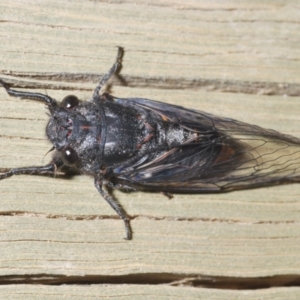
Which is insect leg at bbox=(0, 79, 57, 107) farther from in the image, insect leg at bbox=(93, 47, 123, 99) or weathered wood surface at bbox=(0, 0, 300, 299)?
insect leg at bbox=(93, 47, 123, 99)

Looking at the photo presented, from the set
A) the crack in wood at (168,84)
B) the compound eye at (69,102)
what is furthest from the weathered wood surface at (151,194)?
the compound eye at (69,102)

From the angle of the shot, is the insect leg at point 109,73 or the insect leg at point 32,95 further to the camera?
the insect leg at point 109,73

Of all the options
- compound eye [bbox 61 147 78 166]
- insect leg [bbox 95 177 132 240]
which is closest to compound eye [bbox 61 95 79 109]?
compound eye [bbox 61 147 78 166]

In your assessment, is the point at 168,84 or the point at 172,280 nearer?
the point at 172,280

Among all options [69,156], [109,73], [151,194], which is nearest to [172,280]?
[151,194]

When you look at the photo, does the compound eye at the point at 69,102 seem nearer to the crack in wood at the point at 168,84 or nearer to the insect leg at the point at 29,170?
the crack in wood at the point at 168,84

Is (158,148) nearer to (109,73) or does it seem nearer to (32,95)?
(109,73)

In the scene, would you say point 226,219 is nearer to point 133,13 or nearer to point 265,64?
point 265,64

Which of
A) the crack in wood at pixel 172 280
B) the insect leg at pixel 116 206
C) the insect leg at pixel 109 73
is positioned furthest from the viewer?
the insect leg at pixel 109 73
